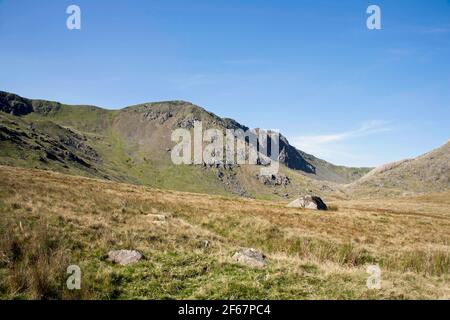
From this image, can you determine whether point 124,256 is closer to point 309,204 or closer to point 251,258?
point 251,258

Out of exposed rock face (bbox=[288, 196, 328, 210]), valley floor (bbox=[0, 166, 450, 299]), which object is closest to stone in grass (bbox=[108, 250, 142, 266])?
valley floor (bbox=[0, 166, 450, 299])

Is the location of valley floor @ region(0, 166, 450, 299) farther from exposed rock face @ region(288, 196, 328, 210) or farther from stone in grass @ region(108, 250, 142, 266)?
exposed rock face @ region(288, 196, 328, 210)

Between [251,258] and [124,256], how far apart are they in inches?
204

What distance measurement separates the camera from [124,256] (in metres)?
13.6

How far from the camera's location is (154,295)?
410 inches

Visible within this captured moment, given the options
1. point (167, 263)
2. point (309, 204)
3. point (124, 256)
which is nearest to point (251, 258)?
point (167, 263)

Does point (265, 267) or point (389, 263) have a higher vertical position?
point (265, 267)

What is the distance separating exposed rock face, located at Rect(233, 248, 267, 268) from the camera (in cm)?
1402

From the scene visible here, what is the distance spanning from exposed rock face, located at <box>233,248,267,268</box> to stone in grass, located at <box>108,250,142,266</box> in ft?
13.6

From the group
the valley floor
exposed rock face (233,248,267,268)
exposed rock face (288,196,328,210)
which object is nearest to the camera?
the valley floor

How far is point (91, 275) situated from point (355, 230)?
2659 centimetres

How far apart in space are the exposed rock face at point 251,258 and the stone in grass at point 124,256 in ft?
13.6
